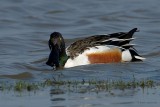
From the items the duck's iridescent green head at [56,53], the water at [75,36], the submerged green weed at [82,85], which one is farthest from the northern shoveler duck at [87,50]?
the submerged green weed at [82,85]

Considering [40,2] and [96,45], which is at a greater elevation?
[40,2]

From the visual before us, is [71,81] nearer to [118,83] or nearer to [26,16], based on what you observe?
[118,83]

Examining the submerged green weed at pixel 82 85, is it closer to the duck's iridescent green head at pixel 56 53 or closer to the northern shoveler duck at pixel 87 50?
the duck's iridescent green head at pixel 56 53

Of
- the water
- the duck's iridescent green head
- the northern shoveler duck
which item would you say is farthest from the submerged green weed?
the northern shoveler duck

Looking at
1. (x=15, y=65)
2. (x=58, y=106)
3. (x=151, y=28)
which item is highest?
(x=151, y=28)

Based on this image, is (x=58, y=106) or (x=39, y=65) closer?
(x=58, y=106)

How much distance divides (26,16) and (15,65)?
21.3ft

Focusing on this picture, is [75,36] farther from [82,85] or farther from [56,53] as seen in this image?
[82,85]

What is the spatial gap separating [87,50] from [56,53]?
2.00ft

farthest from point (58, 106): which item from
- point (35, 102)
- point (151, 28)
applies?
point (151, 28)

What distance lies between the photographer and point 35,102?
9.16 meters

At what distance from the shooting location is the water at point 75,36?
9.52 meters

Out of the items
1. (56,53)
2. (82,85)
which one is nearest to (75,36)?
(56,53)

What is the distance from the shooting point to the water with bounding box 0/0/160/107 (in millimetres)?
9523
